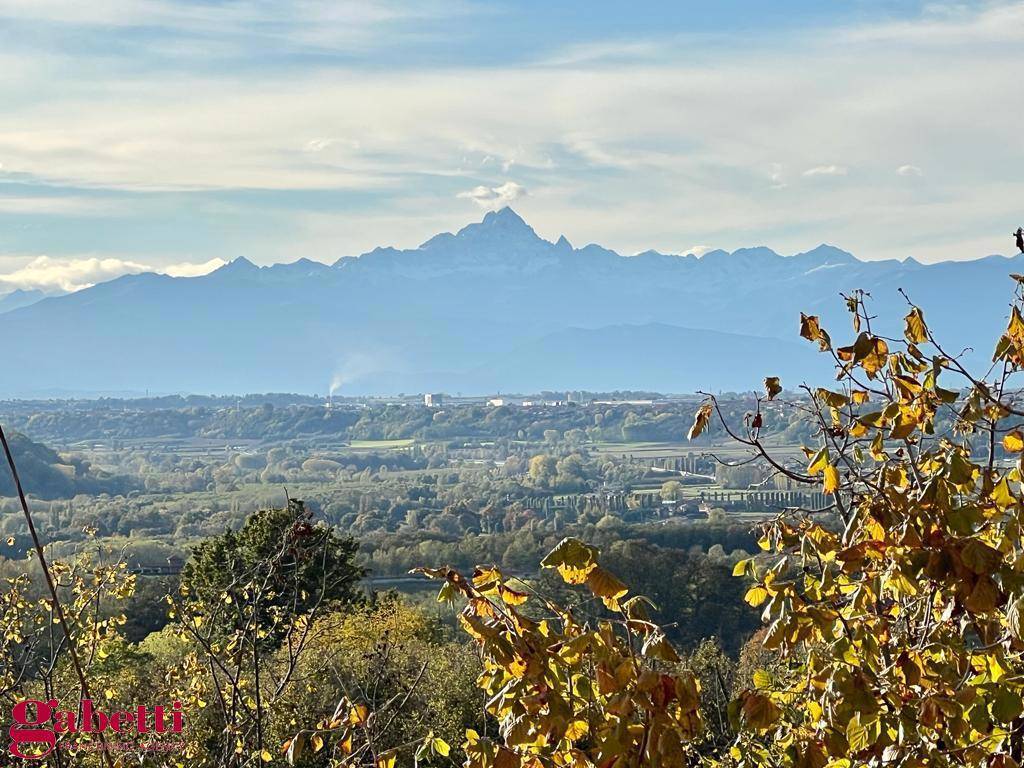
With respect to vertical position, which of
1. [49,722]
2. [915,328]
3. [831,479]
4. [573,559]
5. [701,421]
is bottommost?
[49,722]

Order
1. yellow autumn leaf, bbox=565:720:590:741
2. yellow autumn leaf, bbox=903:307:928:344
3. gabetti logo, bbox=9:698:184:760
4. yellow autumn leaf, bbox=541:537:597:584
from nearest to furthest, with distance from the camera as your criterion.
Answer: yellow autumn leaf, bbox=541:537:597:584 < yellow autumn leaf, bbox=565:720:590:741 < yellow autumn leaf, bbox=903:307:928:344 < gabetti logo, bbox=9:698:184:760

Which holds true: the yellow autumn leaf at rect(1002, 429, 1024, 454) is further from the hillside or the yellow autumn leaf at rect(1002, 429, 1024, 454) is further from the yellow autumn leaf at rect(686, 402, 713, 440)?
the hillside

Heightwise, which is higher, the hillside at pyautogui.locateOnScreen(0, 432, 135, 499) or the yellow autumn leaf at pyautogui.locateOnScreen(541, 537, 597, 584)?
the yellow autumn leaf at pyautogui.locateOnScreen(541, 537, 597, 584)

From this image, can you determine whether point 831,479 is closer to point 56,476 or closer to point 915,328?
point 915,328

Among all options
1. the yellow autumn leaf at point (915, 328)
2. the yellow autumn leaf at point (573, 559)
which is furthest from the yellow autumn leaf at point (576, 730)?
the yellow autumn leaf at point (915, 328)

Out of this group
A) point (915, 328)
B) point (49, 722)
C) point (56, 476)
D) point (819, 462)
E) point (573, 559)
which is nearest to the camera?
point (573, 559)

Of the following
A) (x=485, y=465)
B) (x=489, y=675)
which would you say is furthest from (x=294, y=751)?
(x=485, y=465)

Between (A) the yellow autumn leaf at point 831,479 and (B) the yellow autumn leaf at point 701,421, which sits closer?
(A) the yellow autumn leaf at point 831,479

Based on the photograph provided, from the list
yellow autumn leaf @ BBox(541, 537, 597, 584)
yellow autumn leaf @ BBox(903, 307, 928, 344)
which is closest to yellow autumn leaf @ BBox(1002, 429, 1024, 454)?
yellow autumn leaf @ BBox(903, 307, 928, 344)

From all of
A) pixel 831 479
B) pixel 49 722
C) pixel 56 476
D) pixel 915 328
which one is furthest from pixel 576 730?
pixel 56 476

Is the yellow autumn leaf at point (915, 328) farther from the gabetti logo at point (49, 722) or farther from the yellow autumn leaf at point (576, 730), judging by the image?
the gabetti logo at point (49, 722)

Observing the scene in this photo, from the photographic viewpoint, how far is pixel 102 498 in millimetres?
86062

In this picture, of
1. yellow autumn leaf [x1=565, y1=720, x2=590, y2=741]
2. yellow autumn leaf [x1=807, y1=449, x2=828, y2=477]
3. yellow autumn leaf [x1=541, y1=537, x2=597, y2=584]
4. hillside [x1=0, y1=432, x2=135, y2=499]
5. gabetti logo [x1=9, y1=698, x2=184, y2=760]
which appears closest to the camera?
yellow autumn leaf [x1=541, y1=537, x2=597, y2=584]

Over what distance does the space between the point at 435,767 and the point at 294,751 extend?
9389mm
